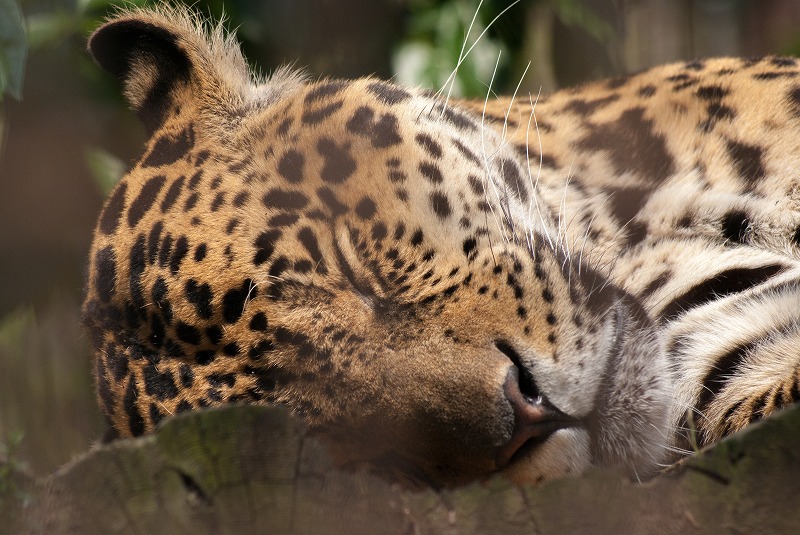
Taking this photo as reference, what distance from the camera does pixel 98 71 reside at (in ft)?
14.5

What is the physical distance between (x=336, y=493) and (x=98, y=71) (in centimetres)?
346

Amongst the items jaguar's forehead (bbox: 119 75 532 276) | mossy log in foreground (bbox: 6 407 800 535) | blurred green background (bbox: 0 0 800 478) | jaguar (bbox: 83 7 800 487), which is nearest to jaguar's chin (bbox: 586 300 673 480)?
jaguar (bbox: 83 7 800 487)

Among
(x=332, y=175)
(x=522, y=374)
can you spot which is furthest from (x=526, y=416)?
(x=332, y=175)

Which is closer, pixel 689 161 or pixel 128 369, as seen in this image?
pixel 128 369

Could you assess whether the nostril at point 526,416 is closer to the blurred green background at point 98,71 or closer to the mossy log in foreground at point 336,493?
the mossy log in foreground at point 336,493

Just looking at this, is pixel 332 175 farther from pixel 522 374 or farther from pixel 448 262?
pixel 522 374

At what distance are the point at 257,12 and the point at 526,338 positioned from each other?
2.66m

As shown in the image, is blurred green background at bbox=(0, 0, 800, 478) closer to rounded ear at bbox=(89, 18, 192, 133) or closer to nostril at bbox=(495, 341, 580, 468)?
rounded ear at bbox=(89, 18, 192, 133)

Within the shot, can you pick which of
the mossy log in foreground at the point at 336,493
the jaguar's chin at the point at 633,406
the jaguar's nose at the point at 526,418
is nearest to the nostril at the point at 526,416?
the jaguar's nose at the point at 526,418

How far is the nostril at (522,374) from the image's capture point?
2.22m

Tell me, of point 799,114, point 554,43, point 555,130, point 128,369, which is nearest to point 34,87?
point 128,369

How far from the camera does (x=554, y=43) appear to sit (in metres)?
6.07

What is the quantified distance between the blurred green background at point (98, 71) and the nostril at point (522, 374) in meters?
1.05

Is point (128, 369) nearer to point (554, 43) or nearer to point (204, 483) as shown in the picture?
point (204, 483)
